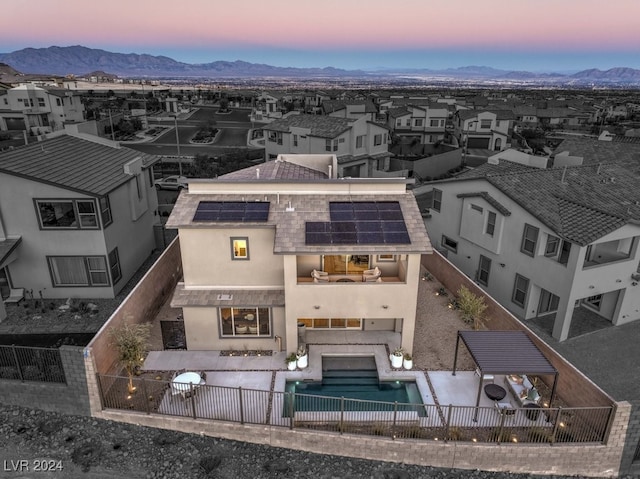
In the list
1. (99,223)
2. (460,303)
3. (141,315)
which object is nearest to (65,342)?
(141,315)

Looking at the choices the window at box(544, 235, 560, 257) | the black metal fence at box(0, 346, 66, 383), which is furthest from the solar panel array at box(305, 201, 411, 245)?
the black metal fence at box(0, 346, 66, 383)

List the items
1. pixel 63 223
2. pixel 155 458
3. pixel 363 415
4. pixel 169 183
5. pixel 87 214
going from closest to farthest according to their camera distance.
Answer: pixel 155 458 < pixel 363 415 < pixel 87 214 < pixel 63 223 < pixel 169 183

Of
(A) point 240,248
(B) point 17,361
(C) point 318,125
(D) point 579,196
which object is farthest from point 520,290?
(C) point 318,125

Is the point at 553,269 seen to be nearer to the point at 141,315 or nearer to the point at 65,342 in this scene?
the point at 141,315

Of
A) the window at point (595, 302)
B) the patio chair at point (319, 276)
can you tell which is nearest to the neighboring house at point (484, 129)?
the window at point (595, 302)

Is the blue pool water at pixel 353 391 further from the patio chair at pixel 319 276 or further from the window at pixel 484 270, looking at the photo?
the window at pixel 484 270

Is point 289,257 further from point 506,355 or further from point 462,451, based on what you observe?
point 462,451
